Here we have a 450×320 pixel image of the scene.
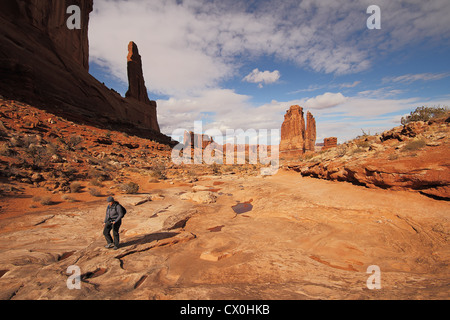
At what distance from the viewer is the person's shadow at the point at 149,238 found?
5.28 metres

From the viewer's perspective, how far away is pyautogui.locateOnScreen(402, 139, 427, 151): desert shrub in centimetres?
735

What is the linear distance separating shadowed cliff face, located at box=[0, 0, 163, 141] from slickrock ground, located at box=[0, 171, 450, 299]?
22.9 m

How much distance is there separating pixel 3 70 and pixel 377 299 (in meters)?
33.3

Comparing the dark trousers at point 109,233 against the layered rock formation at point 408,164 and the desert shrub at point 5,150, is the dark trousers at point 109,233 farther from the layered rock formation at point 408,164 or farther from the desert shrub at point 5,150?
the desert shrub at point 5,150

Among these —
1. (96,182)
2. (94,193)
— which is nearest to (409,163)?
(94,193)

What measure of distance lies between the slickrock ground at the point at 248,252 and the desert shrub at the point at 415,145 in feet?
7.62

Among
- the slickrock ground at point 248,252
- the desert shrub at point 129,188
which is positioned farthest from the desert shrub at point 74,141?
the slickrock ground at point 248,252

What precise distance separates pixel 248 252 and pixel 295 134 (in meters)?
65.8

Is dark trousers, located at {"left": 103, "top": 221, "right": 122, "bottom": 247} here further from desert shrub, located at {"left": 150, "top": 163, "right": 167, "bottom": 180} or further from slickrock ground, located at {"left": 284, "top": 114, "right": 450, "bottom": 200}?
desert shrub, located at {"left": 150, "top": 163, "right": 167, "bottom": 180}

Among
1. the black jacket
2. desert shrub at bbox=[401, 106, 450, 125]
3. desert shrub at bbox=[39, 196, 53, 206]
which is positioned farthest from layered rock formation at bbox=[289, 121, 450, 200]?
desert shrub at bbox=[39, 196, 53, 206]

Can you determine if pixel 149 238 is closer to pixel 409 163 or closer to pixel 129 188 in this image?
pixel 129 188

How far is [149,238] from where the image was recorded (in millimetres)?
5656
